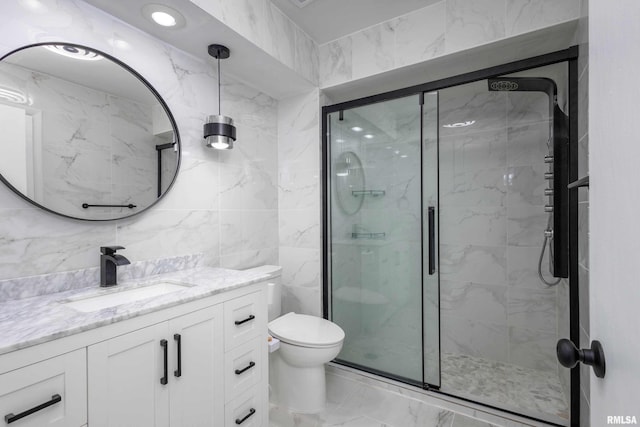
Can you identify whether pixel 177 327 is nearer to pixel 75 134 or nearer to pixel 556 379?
pixel 75 134

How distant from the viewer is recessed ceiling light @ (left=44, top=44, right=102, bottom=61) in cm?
129

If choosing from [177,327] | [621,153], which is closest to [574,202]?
[621,153]

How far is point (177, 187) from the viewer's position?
178cm

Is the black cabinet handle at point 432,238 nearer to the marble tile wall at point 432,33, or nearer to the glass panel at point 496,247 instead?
the glass panel at point 496,247

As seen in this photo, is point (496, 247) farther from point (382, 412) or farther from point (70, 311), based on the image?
point (70, 311)

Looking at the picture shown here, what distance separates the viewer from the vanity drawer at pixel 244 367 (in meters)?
1.34

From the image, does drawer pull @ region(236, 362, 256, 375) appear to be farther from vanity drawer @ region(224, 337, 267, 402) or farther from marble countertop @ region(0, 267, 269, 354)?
marble countertop @ region(0, 267, 269, 354)

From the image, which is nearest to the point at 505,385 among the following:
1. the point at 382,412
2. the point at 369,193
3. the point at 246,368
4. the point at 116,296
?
the point at 382,412

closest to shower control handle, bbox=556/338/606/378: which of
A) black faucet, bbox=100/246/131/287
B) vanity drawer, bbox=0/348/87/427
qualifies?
vanity drawer, bbox=0/348/87/427

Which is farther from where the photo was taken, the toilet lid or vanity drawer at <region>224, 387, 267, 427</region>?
the toilet lid

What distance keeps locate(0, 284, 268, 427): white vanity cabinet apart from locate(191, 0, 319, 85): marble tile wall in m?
1.40

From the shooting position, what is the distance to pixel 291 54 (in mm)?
2062

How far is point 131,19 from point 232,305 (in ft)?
4.94

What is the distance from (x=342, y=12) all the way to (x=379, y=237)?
1.56 m
